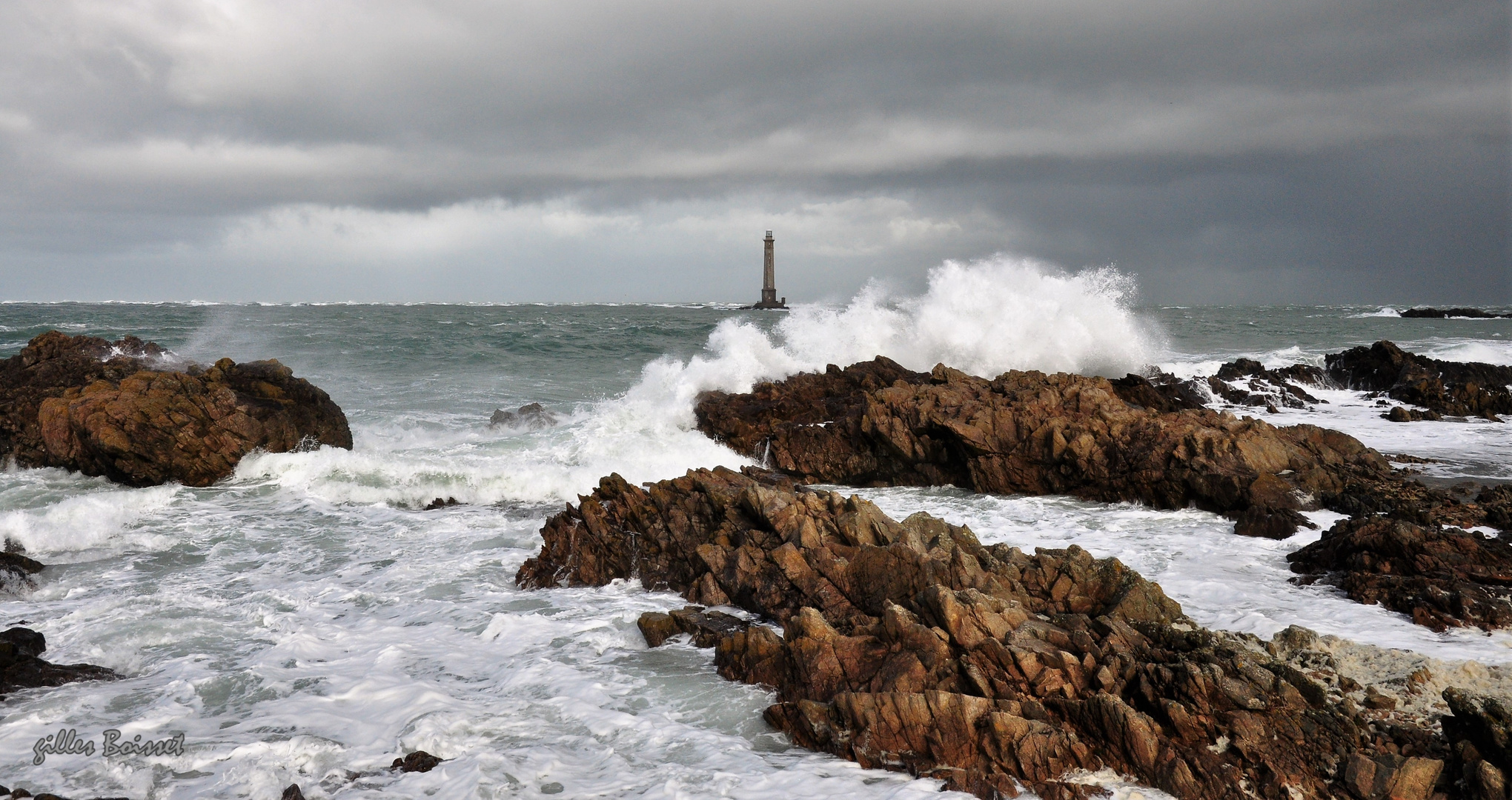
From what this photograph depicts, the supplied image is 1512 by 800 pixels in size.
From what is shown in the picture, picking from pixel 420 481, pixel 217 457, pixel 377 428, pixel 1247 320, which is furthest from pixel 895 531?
pixel 1247 320

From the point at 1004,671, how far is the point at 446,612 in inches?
196

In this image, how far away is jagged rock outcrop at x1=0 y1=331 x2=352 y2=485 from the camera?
39.7 ft

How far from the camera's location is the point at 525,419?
17.9 metres

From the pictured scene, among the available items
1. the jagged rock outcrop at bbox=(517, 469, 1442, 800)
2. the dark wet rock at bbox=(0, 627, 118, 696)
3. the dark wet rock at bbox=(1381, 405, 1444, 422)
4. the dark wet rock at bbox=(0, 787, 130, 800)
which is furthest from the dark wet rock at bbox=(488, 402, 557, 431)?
the dark wet rock at bbox=(1381, 405, 1444, 422)

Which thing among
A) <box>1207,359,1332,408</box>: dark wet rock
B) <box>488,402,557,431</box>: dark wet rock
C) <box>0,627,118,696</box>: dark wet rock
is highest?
<box>1207,359,1332,408</box>: dark wet rock

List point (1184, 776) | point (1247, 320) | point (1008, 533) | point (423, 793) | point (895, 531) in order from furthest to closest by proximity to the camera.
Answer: point (1247, 320)
point (1008, 533)
point (895, 531)
point (423, 793)
point (1184, 776)

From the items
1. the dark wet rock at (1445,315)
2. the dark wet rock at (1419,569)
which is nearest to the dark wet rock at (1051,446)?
the dark wet rock at (1419,569)

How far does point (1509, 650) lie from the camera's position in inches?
223

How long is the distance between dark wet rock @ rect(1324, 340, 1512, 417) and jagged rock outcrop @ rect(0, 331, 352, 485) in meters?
21.8

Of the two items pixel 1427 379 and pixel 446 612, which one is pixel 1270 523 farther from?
pixel 1427 379

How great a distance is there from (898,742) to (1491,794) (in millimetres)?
→ 2752

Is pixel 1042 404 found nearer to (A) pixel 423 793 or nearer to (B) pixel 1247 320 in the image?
(A) pixel 423 793

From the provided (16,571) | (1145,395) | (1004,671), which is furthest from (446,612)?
(1145,395)

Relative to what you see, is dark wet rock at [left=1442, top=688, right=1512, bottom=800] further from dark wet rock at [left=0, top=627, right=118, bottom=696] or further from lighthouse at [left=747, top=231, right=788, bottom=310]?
lighthouse at [left=747, top=231, right=788, bottom=310]
